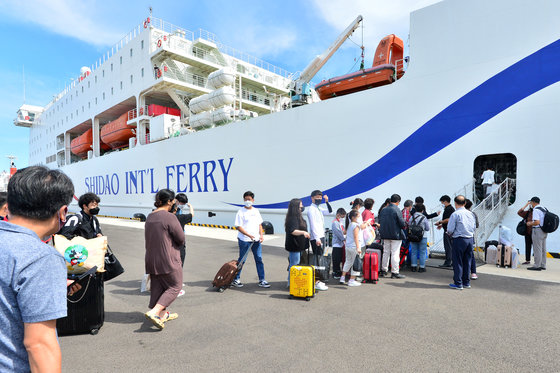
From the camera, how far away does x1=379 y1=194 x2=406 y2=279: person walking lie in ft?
17.5

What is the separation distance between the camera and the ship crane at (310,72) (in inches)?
449

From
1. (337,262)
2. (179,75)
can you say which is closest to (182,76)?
(179,75)

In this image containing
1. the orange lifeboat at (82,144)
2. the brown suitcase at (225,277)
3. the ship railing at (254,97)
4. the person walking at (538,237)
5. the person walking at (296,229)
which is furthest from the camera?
the orange lifeboat at (82,144)

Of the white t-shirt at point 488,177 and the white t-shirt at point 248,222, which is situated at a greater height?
the white t-shirt at point 488,177

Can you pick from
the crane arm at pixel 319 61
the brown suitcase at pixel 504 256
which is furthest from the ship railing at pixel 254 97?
the brown suitcase at pixel 504 256

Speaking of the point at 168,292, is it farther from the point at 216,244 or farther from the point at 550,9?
the point at 550,9

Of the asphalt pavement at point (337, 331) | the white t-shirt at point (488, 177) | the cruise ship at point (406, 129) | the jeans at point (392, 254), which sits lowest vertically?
the asphalt pavement at point (337, 331)

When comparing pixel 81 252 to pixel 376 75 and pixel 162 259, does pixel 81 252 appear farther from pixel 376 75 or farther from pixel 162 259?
pixel 376 75

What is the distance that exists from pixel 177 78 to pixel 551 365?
17282 millimetres

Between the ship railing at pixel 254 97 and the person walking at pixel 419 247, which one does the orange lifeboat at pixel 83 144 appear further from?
the person walking at pixel 419 247

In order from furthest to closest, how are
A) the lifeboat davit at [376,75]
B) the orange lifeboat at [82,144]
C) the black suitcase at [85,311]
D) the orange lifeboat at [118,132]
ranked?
1. the orange lifeboat at [82,144]
2. the orange lifeboat at [118,132]
3. the lifeboat davit at [376,75]
4. the black suitcase at [85,311]

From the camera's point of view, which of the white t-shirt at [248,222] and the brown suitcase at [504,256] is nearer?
the white t-shirt at [248,222]

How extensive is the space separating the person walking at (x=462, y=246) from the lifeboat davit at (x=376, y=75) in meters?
5.30

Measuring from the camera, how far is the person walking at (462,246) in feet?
15.4
